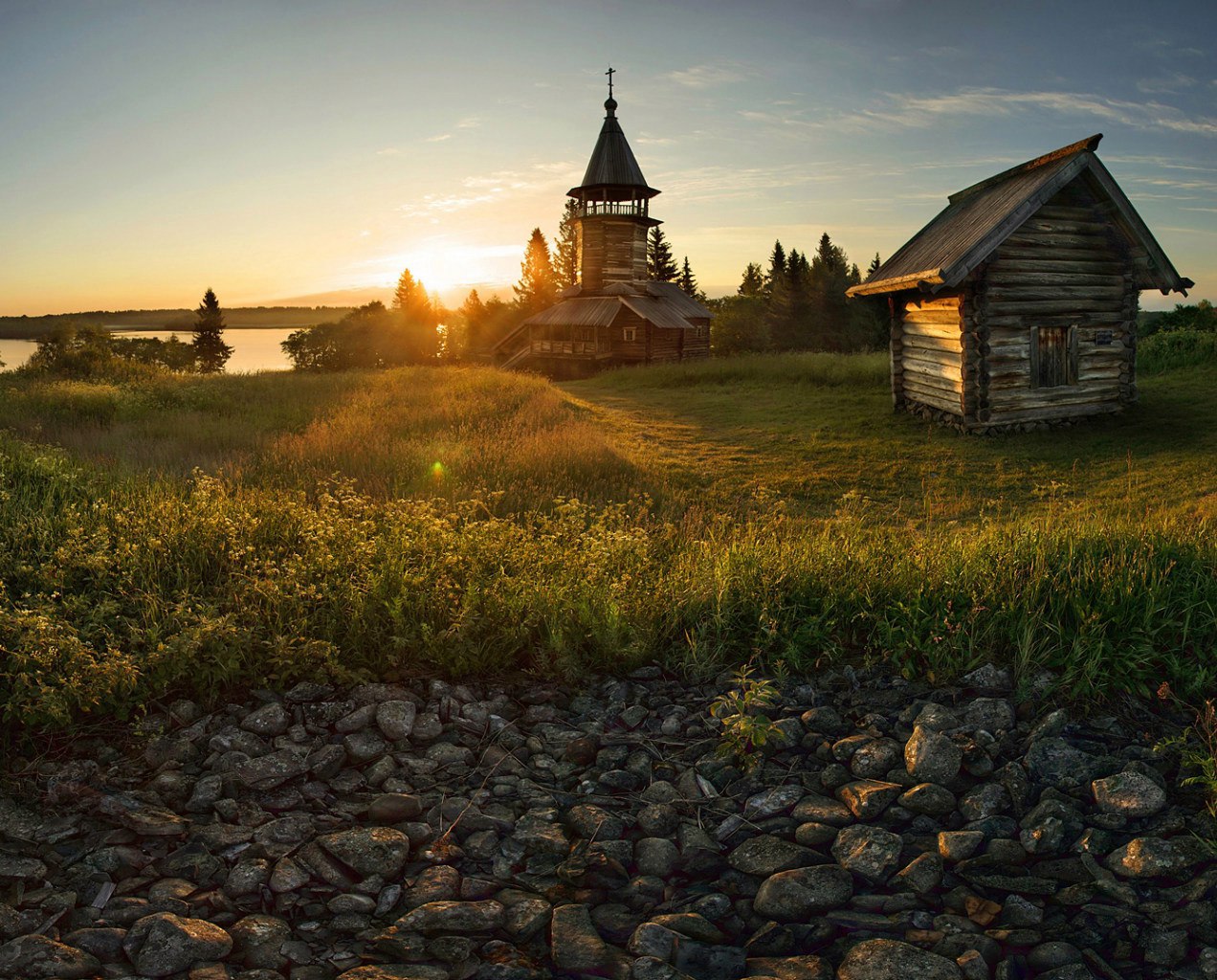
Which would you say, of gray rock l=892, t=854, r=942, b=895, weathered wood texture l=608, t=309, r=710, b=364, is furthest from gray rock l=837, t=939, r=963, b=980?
weathered wood texture l=608, t=309, r=710, b=364

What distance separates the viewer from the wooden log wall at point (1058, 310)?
16.7 meters

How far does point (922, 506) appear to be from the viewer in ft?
38.2

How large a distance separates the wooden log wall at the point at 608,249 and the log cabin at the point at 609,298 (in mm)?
51

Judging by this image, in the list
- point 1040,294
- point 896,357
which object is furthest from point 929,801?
point 896,357

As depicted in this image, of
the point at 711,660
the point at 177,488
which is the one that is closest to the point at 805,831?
the point at 711,660

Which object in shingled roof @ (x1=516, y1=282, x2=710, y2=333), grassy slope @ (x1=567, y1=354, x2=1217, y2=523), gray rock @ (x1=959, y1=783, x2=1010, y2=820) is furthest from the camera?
Answer: shingled roof @ (x1=516, y1=282, x2=710, y2=333)

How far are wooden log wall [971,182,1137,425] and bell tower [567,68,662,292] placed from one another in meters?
27.9

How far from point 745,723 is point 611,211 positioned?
42.0 meters

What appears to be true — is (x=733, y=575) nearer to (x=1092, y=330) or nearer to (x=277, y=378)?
(x=1092, y=330)

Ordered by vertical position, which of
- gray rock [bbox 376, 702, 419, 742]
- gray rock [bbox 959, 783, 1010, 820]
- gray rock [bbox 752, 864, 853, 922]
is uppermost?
gray rock [bbox 376, 702, 419, 742]

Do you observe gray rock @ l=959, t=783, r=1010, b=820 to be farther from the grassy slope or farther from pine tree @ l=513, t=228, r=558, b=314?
pine tree @ l=513, t=228, r=558, b=314

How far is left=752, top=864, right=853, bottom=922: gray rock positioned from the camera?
10.0 feet

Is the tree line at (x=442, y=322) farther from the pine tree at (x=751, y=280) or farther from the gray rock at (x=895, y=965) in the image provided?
the gray rock at (x=895, y=965)

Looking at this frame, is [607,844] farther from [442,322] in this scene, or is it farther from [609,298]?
[442,322]
